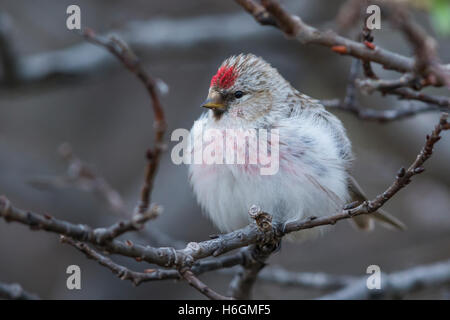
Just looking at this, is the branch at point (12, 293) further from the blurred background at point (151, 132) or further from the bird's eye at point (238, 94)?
the blurred background at point (151, 132)

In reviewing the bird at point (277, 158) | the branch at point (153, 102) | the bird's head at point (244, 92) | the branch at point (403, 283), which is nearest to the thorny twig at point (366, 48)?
the branch at point (153, 102)

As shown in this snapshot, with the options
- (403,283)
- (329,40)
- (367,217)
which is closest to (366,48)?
(329,40)

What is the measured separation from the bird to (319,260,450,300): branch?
1.46 feet

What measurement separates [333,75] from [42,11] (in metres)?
4.34

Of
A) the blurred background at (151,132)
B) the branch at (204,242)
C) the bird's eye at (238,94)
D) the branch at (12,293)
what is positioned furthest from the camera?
the blurred background at (151,132)

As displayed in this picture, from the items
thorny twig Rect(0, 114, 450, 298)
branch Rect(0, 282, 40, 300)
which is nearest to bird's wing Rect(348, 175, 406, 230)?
thorny twig Rect(0, 114, 450, 298)

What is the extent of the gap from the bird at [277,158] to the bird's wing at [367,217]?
0.01 metres

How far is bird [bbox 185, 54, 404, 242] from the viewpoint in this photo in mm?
4109

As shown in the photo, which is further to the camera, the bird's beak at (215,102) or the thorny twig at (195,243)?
the bird's beak at (215,102)

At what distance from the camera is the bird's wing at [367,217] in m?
4.82

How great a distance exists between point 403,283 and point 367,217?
2.07 ft

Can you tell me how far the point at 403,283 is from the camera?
487 cm

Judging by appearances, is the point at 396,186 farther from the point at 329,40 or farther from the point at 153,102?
the point at 153,102

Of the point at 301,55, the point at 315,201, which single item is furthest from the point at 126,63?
the point at 301,55
